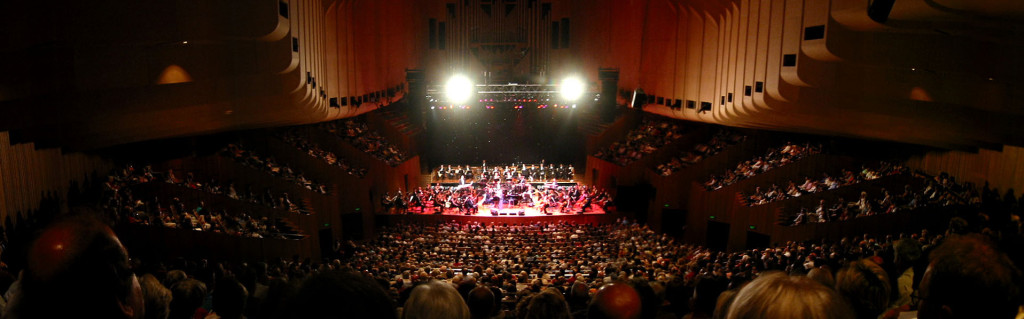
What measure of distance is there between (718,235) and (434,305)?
1396cm

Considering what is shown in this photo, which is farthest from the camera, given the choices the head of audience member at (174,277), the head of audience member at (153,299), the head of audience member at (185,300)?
the head of audience member at (174,277)

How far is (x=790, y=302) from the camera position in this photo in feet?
3.97

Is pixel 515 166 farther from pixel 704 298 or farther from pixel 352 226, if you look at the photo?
pixel 704 298

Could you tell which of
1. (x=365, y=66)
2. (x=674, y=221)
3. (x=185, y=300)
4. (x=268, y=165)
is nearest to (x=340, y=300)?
(x=185, y=300)

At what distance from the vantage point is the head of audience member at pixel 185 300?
3006mm

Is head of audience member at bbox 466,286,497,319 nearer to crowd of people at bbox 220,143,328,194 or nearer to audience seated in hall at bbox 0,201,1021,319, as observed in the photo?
audience seated in hall at bbox 0,201,1021,319

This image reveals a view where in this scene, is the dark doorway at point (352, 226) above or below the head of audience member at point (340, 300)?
below

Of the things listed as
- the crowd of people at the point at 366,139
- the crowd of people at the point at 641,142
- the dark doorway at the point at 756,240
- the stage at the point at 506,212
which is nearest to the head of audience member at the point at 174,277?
the dark doorway at the point at 756,240

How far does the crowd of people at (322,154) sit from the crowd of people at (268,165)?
0.83 metres

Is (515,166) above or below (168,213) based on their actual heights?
below

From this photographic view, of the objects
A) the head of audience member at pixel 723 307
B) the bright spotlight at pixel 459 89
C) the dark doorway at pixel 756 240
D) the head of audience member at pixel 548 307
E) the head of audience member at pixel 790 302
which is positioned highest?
the bright spotlight at pixel 459 89

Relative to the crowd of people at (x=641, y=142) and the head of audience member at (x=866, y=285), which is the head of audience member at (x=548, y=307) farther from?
the crowd of people at (x=641, y=142)

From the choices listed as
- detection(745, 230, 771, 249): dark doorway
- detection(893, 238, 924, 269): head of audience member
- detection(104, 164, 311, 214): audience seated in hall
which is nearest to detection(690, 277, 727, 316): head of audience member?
detection(893, 238, 924, 269): head of audience member

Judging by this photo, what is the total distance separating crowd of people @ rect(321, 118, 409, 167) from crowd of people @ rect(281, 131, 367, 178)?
2.94 ft
